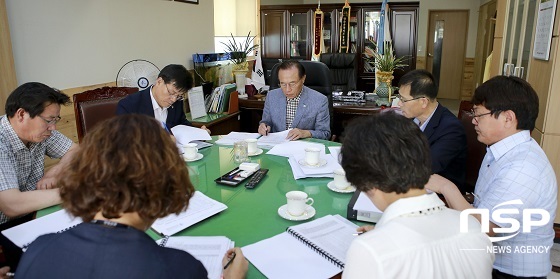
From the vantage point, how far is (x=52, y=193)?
4.90 feet

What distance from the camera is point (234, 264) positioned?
1047mm

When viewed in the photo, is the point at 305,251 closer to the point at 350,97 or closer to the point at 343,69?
the point at 350,97

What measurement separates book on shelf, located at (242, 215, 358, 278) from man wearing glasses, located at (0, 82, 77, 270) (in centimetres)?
77

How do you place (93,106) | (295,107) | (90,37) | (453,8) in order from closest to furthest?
(93,106) → (90,37) → (295,107) → (453,8)

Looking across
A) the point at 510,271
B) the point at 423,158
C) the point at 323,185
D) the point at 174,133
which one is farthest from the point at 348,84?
the point at 423,158

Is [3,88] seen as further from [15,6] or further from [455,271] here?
[455,271]

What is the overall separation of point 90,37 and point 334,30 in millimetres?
4661

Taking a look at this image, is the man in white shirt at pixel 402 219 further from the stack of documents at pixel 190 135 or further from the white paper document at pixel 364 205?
the stack of documents at pixel 190 135

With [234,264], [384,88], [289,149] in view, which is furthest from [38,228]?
[384,88]

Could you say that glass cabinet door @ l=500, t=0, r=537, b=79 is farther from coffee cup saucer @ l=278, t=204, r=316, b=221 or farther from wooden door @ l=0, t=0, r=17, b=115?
wooden door @ l=0, t=0, r=17, b=115

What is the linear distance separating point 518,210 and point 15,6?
2.64 metres

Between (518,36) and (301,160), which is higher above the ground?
(518,36)

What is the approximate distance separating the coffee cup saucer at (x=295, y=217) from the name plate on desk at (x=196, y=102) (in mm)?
2353

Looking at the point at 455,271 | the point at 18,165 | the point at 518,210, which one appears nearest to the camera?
the point at 455,271
